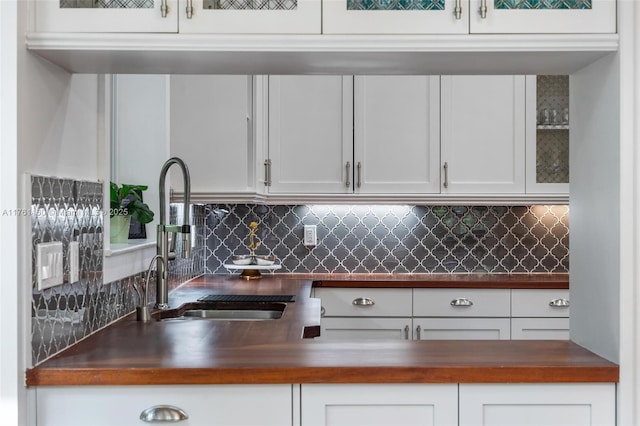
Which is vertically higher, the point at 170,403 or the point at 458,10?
the point at 458,10

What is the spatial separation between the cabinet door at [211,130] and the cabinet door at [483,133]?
3.86ft

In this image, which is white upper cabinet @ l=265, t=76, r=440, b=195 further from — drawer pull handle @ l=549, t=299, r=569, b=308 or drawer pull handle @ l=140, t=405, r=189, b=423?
drawer pull handle @ l=140, t=405, r=189, b=423

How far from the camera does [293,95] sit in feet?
11.8

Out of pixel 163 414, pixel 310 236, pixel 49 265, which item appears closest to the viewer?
pixel 163 414

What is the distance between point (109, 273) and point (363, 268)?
219 centimetres

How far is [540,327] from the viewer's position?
343cm

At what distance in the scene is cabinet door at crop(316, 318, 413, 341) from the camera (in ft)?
11.3

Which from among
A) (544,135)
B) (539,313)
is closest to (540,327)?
(539,313)

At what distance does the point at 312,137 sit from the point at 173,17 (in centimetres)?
217

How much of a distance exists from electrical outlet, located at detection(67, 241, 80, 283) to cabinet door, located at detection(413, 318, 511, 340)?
2.17 metres

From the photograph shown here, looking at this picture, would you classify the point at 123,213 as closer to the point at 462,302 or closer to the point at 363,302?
the point at 363,302

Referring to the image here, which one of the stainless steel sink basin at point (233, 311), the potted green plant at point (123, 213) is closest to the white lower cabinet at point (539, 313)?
the stainless steel sink basin at point (233, 311)
